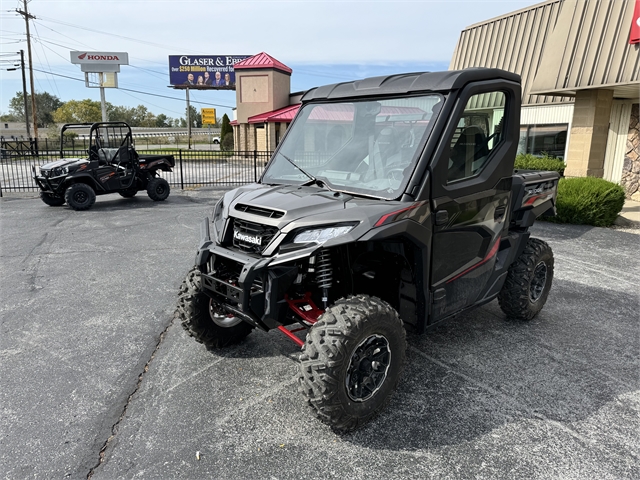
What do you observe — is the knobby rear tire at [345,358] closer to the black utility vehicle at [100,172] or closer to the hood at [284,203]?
the hood at [284,203]

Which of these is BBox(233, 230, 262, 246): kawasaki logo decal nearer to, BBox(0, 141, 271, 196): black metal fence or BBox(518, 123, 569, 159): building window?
BBox(518, 123, 569, 159): building window

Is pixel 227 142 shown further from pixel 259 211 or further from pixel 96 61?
pixel 259 211

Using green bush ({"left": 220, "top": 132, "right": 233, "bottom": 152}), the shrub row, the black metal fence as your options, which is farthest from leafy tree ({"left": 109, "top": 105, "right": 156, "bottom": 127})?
the shrub row

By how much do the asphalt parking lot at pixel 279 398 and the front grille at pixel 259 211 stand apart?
4.56 ft

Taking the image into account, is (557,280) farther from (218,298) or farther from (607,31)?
(607,31)

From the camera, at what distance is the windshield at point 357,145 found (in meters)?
3.31

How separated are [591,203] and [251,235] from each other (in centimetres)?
906

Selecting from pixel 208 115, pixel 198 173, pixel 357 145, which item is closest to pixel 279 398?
pixel 357 145

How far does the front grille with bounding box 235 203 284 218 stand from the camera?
10.2 ft

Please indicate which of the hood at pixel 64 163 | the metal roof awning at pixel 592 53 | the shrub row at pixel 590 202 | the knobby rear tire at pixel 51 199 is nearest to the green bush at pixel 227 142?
the hood at pixel 64 163

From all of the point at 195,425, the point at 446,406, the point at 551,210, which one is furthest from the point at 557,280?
the point at 195,425

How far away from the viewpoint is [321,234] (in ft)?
9.76

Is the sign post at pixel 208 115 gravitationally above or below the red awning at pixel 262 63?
below

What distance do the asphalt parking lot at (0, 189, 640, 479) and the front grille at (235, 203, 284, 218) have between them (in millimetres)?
1389
